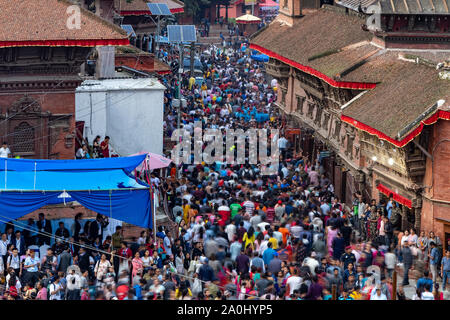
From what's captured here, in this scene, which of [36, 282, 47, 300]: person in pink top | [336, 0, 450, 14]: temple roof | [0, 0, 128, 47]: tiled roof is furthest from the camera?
[336, 0, 450, 14]: temple roof

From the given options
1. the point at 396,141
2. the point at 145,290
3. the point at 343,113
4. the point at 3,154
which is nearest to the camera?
the point at 145,290

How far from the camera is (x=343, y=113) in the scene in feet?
99.1

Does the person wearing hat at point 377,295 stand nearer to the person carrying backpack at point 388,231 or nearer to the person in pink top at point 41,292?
the person in pink top at point 41,292

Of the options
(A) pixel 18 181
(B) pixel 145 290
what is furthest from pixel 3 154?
(B) pixel 145 290

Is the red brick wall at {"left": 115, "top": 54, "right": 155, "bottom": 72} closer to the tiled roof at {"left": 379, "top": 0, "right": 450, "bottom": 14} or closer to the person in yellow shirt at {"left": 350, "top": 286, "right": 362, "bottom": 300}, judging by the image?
the tiled roof at {"left": 379, "top": 0, "right": 450, "bottom": 14}

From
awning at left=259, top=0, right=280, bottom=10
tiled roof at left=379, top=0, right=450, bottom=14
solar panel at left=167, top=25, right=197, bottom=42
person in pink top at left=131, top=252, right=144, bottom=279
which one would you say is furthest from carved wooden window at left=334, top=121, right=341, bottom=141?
awning at left=259, top=0, right=280, bottom=10

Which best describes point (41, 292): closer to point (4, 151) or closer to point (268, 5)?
point (4, 151)

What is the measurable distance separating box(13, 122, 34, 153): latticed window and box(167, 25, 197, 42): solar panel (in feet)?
39.8

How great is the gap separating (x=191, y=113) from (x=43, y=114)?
17.2m

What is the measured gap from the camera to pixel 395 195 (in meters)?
27.0

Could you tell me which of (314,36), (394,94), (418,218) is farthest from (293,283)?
(314,36)

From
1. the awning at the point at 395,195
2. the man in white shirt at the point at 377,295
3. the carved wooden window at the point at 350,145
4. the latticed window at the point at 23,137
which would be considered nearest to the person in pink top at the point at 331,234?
the awning at the point at 395,195

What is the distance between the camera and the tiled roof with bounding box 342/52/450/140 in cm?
2570
